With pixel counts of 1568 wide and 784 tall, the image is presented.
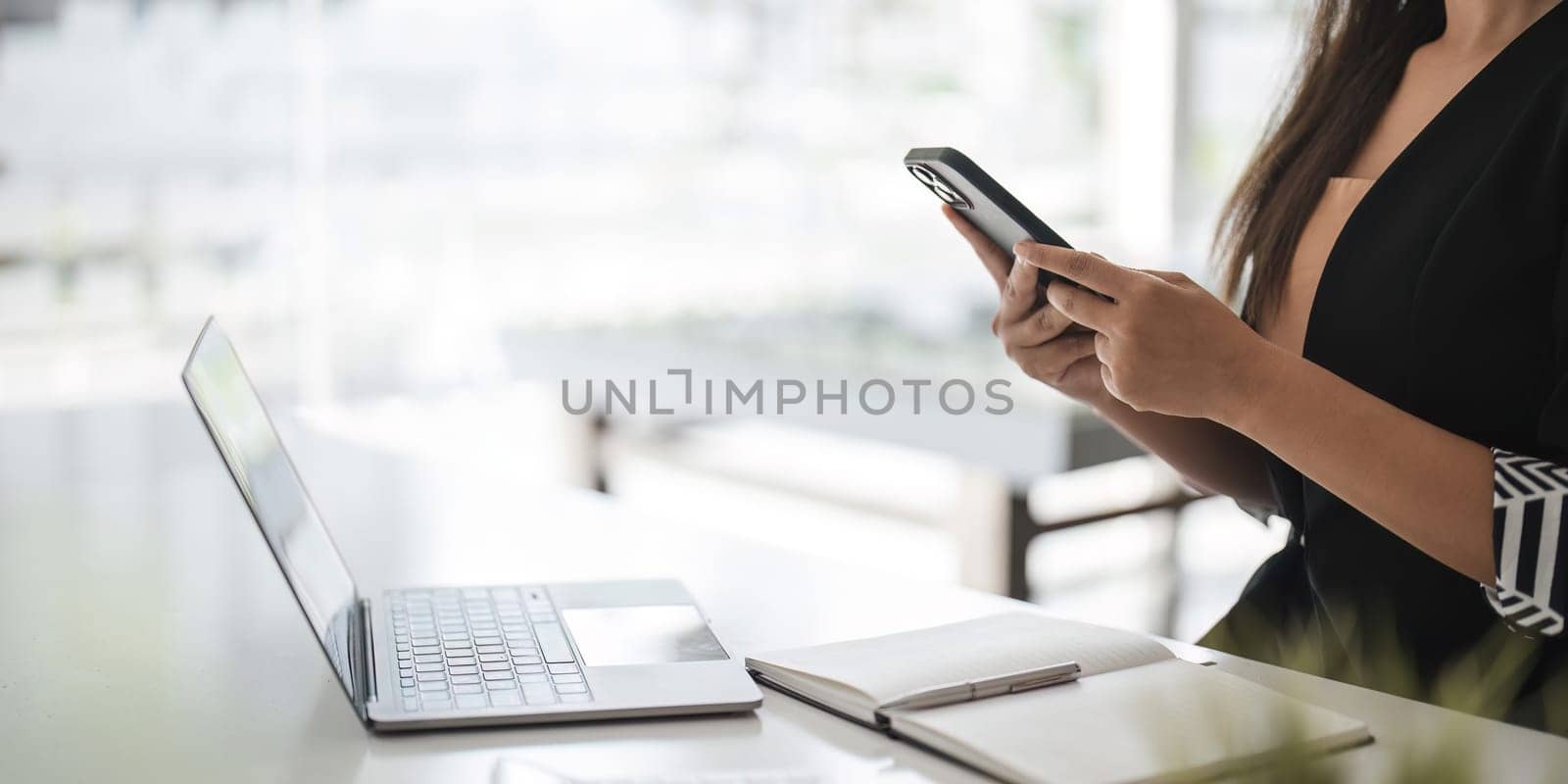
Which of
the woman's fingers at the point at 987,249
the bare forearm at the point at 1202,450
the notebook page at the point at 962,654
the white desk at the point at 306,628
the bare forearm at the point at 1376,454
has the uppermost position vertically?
the woman's fingers at the point at 987,249

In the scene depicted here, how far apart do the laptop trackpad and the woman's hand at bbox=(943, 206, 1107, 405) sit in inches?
14.9

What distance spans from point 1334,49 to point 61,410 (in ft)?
5.74

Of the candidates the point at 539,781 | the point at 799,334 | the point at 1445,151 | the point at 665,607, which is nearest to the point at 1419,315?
the point at 1445,151

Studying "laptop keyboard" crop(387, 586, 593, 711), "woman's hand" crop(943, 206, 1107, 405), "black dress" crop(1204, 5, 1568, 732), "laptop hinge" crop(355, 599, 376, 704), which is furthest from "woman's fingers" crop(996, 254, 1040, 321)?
"laptop hinge" crop(355, 599, 376, 704)

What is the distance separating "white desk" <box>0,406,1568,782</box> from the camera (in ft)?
2.81

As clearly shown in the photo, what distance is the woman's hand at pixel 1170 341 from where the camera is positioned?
103 cm

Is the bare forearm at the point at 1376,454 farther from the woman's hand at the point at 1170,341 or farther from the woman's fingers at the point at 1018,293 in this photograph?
the woman's fingers at the point at 1018,293

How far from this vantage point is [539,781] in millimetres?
811

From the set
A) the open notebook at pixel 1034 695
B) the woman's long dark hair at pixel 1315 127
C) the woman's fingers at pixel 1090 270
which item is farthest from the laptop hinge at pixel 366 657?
the woman's long dark hair at pixel 1315 127

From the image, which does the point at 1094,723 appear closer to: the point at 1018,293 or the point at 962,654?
the point at 962,654

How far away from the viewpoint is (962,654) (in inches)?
37.4

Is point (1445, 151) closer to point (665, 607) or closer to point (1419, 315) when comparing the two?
point (1419, 315)

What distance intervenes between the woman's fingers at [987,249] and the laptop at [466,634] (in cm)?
40

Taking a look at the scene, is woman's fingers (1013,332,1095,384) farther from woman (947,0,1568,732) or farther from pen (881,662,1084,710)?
pen (881,662,1084,710)
